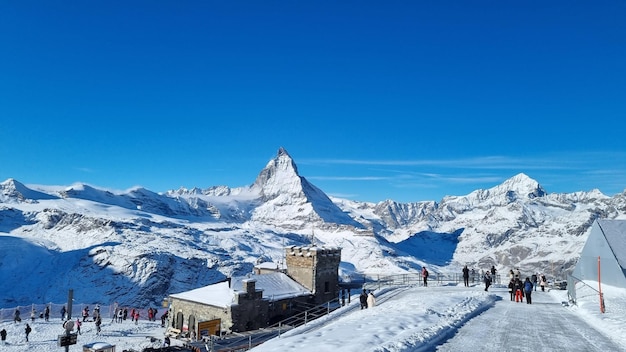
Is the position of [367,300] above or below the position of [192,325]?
above

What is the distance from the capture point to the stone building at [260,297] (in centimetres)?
3194

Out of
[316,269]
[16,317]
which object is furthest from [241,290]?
[16,317]

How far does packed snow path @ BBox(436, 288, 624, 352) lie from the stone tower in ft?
61.6

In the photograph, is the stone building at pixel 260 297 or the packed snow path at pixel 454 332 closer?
the packed snow path at pixel 454 332

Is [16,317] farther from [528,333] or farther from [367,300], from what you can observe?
[528,333]

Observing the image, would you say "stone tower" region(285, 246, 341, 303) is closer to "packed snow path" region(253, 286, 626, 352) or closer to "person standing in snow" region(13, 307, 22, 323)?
"packed snow path" region(253, 286, 626, 352)

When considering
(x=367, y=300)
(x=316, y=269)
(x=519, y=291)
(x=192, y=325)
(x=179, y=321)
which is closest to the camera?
(x=519, y=291)

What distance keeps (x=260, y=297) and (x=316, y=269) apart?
23.7 ft

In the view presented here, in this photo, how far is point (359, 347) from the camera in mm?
13094

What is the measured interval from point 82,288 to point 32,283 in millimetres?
12899

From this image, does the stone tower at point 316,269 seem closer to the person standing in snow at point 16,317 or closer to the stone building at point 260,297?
the stone building at point 260,297

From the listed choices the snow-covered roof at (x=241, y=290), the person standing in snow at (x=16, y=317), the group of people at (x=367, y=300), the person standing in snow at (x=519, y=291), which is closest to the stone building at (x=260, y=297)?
the snow-covered roof at (x=241, y=290)

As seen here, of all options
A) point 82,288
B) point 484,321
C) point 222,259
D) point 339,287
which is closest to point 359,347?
point 484,321

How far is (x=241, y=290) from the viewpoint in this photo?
32844 mm
